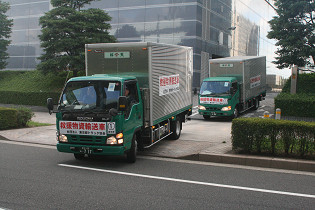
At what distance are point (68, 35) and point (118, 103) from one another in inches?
805

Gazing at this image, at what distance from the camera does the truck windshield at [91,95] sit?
8289mm

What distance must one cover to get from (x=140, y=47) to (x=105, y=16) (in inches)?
748

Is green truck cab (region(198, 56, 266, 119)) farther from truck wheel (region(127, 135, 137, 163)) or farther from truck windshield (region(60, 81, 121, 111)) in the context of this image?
truck windshield (region(60, 81, 121, 111))

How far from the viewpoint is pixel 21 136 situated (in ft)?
43.1

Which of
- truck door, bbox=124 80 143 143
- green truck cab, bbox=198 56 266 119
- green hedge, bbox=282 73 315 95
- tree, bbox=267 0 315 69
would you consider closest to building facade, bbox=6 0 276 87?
tree, bbox=267 0 315 69

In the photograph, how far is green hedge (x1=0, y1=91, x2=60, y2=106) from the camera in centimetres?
2724

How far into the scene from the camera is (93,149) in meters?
8.30

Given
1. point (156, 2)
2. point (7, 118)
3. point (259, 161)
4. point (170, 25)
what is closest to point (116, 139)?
point (259, 161)

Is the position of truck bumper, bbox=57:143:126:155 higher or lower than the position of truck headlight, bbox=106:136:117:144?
lower

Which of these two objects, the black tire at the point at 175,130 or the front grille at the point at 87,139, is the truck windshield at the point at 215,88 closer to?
the black tire at the point at 175,130

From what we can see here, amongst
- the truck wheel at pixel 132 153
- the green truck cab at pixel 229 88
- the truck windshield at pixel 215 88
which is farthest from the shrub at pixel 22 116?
the truck windshield at pixel 215 88

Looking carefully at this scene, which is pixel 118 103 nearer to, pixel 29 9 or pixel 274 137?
pixel 274 137

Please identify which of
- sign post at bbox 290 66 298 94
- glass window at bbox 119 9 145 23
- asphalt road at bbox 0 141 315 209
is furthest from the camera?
glass window at bbox 119 9 145 23

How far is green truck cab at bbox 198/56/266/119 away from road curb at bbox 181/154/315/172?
10.1m
